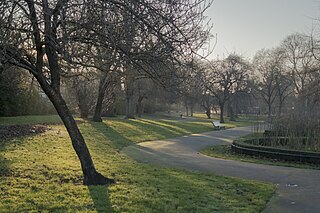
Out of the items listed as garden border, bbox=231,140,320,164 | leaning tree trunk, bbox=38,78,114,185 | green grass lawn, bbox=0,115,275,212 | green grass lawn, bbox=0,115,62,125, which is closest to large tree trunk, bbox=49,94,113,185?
leaning tree trunk, bbox=38,78,114,185

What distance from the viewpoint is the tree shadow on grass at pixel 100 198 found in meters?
5.96

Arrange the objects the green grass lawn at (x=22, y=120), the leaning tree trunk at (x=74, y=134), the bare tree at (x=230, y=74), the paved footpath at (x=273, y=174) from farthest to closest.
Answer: the bare tree at (x=230, y=74) → the green grass lawn at (x=22, y=120) → the leaning tree trunk at (x=74, y=134) → the paved footpath at (x=273, y=174)

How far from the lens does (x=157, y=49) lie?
6.96m

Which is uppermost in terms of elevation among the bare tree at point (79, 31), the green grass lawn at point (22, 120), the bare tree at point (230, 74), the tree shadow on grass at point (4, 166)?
the bare tree at point (230, 74)

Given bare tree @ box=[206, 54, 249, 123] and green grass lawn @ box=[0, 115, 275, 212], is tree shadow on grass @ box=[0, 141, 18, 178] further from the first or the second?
bare tree @ box=[206, 54, 249, 123]

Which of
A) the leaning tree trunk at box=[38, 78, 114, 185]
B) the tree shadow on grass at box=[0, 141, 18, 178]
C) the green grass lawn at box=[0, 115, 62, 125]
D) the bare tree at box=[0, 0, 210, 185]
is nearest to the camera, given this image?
the bare tree at box=[0, 0, 210, 185]

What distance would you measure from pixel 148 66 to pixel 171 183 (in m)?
2.71

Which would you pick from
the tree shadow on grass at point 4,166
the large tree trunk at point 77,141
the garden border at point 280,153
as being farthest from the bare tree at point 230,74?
the large tree trunk at point 77,141

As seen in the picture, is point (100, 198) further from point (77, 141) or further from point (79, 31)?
point (79, 31)

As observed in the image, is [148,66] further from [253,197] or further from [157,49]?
[253,197]

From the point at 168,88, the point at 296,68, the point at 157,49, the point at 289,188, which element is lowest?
the point at 289,188

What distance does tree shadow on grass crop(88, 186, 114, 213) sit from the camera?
596 cm

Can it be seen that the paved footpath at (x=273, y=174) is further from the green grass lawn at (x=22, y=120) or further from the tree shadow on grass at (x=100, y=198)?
the green grass lawn at (x=22, y=120)

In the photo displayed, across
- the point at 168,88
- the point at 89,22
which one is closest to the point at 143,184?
the point at 168,88
